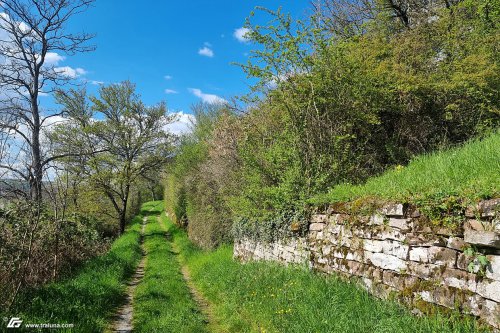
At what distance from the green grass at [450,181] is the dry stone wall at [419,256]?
204 millimetres

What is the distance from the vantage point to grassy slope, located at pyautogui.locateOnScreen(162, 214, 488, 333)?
3.85 m

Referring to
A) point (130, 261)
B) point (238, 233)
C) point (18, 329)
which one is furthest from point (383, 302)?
point (130, 261)

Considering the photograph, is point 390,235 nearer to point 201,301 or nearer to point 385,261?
point 385,261

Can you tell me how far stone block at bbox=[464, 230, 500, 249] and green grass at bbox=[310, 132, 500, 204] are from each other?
1.22 ft

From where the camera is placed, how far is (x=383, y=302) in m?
4.50

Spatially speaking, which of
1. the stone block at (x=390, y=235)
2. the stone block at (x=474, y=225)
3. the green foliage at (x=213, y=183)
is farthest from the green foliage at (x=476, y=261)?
the green foliage at (x=213, y=183)

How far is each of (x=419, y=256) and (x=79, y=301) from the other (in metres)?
6.46

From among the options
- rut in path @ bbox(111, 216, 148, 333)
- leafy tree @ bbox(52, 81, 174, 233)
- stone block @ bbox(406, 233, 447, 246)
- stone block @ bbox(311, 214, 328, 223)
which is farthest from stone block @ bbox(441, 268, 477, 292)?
leafy tree @ bbox(52, 81, 174, 233)

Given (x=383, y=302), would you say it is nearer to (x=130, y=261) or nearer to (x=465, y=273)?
(x=465, y=273)

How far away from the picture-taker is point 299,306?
5.14 m

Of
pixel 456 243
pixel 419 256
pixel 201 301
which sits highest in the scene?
pixel 456 243

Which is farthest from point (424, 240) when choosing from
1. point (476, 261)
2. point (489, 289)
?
point (489, 289)

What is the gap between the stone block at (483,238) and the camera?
126 inches

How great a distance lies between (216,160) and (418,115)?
24.9 ft
